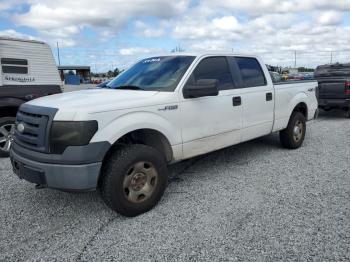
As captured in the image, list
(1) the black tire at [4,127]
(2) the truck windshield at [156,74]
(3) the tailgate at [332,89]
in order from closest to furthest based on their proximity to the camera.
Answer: (2) the truck windshield at [156,74]
(1) the black tire at [4,127]
(3) the tailgate at [332,89]

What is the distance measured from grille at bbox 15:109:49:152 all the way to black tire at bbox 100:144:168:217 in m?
0.67

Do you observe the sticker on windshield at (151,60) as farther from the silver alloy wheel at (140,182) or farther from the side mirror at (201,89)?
the silver alloy wheel at (140,182)

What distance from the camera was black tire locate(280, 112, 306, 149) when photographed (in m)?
6.34

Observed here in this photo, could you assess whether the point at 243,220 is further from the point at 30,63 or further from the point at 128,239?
the point at 30,63

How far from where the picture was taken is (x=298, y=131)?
6578 mm

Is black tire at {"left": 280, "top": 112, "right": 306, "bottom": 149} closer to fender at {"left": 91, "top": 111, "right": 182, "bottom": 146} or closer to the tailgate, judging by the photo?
fender at {"left": 91, "top": 111, "right": 182, "bottom": 146}

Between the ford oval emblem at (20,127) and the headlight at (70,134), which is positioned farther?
the ford oval emblem at (20,127)

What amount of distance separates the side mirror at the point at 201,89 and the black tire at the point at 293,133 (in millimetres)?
2720

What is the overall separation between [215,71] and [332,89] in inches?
278

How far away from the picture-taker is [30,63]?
6.97m

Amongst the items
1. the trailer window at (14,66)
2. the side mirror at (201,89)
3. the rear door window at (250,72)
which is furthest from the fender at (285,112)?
the trailer window at (14,66)

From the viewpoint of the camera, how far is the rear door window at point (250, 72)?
5245 mm

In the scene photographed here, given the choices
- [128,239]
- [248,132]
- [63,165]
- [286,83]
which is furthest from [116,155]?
[286,83]

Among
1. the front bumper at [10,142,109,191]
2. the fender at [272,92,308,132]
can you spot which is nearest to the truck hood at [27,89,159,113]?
the front bumper at [10,142,109,191]
